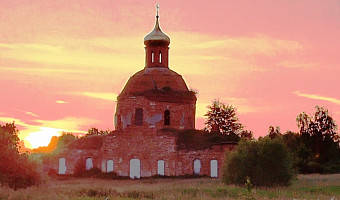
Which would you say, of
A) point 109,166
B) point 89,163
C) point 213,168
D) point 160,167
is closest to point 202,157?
point 213,168

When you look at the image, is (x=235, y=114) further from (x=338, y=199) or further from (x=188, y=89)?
(x=338, y=199)

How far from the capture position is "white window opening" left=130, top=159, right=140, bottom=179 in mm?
52344

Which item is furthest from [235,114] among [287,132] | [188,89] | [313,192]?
[313,192]

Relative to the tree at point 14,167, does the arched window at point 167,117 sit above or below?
above

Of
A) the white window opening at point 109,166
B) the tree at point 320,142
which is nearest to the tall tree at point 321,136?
the tree at point 320,142

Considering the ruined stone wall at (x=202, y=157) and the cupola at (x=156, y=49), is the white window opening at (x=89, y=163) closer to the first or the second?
the ruined stone wall at (x=202, y=157)

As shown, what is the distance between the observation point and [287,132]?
7169 cm

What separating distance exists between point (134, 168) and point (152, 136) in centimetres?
319

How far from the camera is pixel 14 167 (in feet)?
117

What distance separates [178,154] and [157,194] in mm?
20686

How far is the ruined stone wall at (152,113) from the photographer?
54125mm

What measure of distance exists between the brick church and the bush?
9186 mm

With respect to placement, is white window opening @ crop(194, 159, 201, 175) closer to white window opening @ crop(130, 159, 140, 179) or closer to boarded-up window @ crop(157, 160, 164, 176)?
boarded-up window @ crop(157, 160, 164, 176)

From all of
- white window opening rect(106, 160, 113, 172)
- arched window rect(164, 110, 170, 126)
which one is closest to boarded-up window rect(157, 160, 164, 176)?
arched window rect(164, 110, 170, 126)
